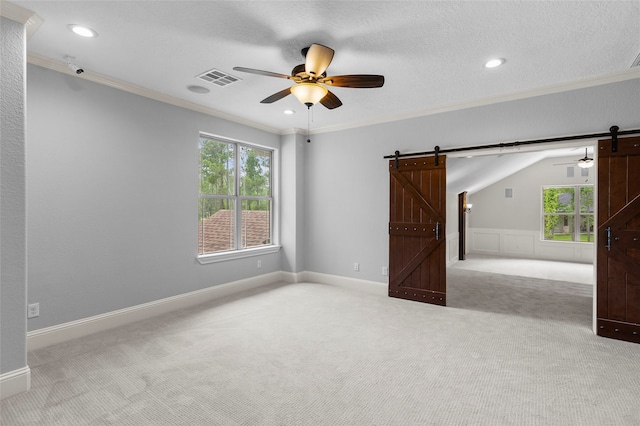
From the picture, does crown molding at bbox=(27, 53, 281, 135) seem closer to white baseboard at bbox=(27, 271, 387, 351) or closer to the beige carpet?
white baseboard at bbox=(27, 271, 387, 351)

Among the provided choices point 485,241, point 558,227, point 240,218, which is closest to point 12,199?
point 240,218

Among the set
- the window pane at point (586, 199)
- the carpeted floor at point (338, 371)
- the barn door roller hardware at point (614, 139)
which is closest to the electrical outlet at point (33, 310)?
the carpeted floor at point (338, 371)

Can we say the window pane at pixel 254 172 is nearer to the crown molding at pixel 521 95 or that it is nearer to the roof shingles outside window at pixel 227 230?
the roof shingles outside window at pixel 227 230

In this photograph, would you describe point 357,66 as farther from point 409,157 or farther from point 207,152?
point 207,152

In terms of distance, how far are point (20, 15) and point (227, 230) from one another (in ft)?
10.6

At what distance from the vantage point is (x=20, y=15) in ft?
7.24

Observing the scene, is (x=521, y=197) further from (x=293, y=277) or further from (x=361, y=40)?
(x=361, y=40)

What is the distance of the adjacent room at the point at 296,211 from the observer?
2197mm

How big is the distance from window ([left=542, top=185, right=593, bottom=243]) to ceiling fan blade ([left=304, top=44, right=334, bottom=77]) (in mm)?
8955

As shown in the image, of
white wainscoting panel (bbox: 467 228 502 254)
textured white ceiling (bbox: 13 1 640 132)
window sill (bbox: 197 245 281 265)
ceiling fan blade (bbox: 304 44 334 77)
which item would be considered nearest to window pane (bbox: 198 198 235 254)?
window sill (bbox: 197 245 281 265)

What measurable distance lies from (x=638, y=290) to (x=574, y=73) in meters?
2.25

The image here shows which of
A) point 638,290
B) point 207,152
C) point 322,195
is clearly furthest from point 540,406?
point 207,152

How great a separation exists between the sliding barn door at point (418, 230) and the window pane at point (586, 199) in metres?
6.81

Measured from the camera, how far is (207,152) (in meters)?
4.58
